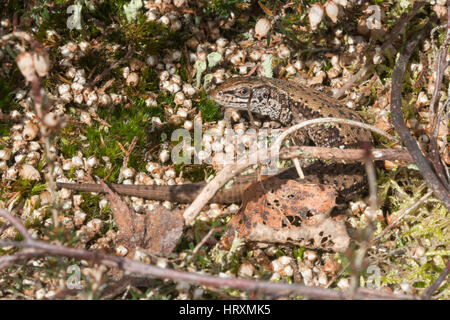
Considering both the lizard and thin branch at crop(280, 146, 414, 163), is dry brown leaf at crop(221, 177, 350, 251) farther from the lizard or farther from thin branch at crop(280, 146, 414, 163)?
thin branch at crop(280, 146, 414, 163)

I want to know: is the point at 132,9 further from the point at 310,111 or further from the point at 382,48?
the point at 382,48

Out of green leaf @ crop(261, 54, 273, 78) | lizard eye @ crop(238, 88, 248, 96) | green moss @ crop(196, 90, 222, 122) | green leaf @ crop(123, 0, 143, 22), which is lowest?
green moss @ crop(196, 90, 222, 122)

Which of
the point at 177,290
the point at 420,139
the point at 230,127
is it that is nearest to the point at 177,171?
the point at 230,127

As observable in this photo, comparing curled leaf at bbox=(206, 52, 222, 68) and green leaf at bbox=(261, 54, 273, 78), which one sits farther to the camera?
green leaf at bbox=(261, 54, 273, 78)

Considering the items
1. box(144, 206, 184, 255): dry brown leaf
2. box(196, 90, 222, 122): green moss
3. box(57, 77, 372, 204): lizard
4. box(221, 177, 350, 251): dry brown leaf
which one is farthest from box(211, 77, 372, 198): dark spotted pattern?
box(144, 206, 184, 255): dry brown leaf

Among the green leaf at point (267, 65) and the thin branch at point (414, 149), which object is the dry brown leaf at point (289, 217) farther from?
the green leaf at point (267, 65)

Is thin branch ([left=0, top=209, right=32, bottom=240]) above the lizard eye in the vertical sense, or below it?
below

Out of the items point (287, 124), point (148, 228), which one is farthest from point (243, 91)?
point (148, 228)

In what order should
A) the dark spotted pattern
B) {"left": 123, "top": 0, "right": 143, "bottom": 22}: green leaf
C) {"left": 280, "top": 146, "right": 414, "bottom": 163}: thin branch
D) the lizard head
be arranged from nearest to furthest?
{"left": 280, "top": 146, "right": 414, "bottom": 163}: thin branch
the dark spotted pattern
the lizard head
{"left": 123, "top": 0, "right": 143, "bottom": 22}: green leaf

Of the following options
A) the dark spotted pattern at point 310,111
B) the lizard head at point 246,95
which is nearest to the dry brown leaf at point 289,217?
the dark spotted pattern at point 310,111

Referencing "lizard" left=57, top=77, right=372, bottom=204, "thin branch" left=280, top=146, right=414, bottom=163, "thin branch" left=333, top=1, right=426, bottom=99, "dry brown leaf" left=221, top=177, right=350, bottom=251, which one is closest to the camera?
"thin branch" left=280, top=146, right=414, bottom=163
